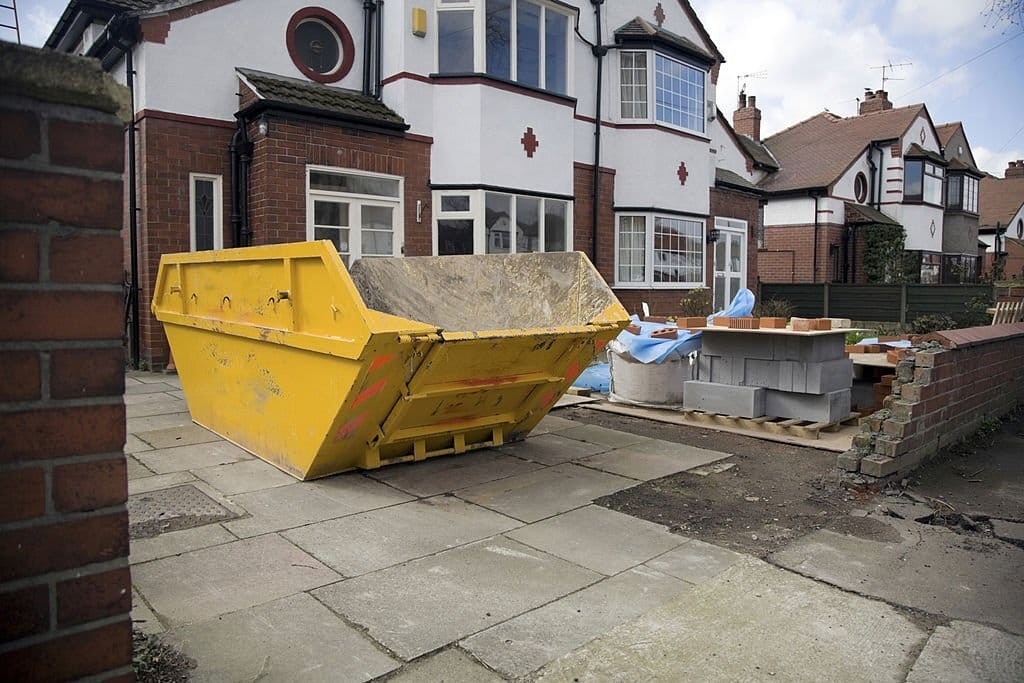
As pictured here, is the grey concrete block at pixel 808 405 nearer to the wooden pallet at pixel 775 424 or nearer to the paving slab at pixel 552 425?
the wooden pallet at pixel 775 424

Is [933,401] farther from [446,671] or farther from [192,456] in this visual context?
[192,456]

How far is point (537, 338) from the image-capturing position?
17.0 feet

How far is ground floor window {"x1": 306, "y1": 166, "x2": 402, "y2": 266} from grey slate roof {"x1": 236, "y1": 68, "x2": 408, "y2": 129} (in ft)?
2.70

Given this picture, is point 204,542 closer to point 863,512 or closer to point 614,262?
point 863,512

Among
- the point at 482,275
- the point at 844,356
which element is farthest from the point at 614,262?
the point at 482,275

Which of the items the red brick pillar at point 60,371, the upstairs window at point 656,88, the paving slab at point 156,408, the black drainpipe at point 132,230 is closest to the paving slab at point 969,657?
the red brick pillar at point 60,371

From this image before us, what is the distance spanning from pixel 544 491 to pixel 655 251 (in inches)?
450

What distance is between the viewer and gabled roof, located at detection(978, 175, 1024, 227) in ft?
144

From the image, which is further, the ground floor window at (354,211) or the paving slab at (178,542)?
the ground floor window at (354,211)

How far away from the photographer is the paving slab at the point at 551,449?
6004 millimetres

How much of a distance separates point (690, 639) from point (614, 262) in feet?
41.7

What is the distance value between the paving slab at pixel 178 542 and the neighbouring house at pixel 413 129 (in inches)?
121

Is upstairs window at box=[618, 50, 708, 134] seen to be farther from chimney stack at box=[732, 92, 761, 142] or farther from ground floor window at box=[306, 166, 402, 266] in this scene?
chimney stack at box=[732, 92, 761, 142]

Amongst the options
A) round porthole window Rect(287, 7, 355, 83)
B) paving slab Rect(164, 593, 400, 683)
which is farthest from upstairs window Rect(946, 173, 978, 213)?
paving slab Rect(164, 593, 400, 683)
